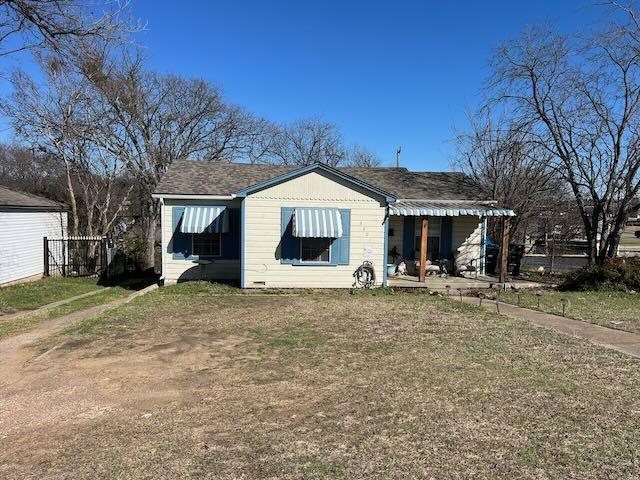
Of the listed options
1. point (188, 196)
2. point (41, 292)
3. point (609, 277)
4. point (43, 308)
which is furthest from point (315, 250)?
point (609, 277)

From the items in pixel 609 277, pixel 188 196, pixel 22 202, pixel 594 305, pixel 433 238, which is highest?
pixel 188 196

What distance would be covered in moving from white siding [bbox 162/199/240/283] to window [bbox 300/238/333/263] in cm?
237

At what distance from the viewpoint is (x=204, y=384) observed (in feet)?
19.4

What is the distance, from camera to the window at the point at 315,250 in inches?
561

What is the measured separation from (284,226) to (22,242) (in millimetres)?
9937

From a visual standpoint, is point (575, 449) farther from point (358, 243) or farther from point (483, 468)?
point (358, 243)

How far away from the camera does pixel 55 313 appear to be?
10.8m

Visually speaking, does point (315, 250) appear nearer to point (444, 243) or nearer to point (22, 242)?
point (444, 243)

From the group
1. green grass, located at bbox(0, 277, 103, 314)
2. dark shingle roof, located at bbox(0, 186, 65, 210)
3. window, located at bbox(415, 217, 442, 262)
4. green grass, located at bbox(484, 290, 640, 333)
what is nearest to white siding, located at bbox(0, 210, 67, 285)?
dark shingle roof, located at bbox(0, 186, 65, 210)

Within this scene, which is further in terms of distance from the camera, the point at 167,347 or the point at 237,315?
the point at 237,315

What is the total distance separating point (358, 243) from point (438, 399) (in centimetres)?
Result: 904

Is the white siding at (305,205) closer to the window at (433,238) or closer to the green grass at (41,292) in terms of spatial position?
the window at (433,238)

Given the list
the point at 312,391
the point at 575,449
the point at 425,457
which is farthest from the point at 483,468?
the point at 312,391

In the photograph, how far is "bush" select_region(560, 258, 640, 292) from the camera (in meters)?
14.7
